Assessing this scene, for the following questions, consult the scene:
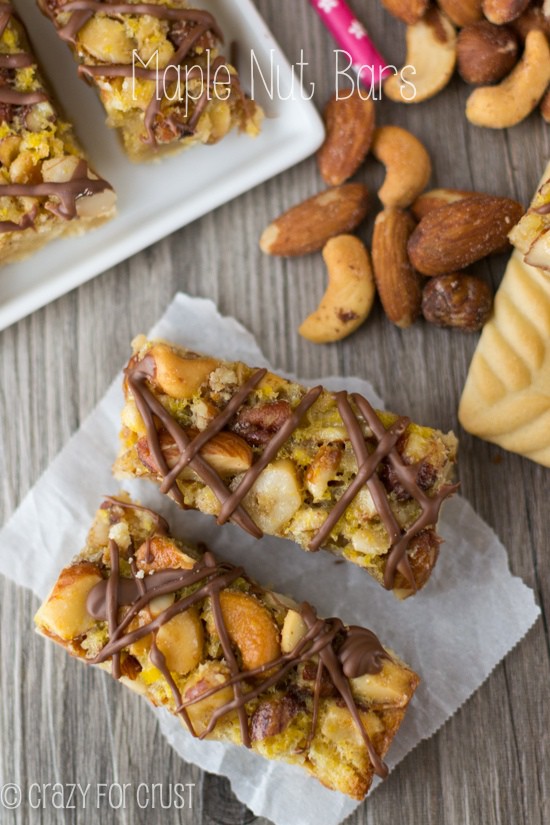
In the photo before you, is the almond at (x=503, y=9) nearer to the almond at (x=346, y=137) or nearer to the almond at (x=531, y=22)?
the almond at (x=531, y=22)

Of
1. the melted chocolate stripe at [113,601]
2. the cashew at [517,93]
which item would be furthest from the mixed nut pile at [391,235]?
the melted chocolate stripe at [113,601]

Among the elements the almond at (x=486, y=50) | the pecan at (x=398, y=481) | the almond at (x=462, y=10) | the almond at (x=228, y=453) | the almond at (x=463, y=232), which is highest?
the almond at (x=462, y=10)

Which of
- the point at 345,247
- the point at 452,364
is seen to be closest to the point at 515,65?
the point at 345,247

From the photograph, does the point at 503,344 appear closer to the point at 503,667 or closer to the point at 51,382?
the point at 503,667

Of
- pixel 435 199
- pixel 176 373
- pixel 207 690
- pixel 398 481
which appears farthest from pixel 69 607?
pixel 435 199

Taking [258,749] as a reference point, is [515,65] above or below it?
above

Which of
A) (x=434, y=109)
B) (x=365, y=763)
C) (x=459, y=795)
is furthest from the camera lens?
(x=434, y=109)
